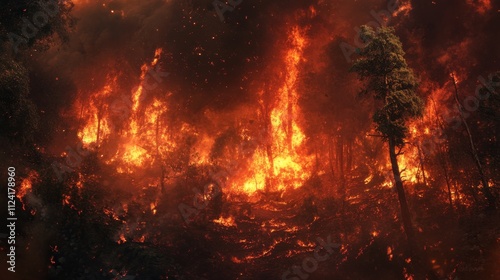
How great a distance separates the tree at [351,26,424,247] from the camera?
19672 mm

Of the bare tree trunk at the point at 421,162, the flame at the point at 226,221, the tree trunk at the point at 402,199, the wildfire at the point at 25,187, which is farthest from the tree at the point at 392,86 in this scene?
the wildfire at the point at 25,187

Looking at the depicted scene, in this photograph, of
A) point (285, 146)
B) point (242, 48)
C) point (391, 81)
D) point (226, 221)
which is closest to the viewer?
point (391, 81)

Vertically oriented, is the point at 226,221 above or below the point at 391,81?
below

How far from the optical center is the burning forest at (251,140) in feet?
65.8

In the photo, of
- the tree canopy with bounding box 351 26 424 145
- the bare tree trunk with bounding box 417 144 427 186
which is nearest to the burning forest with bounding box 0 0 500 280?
the tree canopy with bounding box 351 26 424 145

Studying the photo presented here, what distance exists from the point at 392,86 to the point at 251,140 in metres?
16.4

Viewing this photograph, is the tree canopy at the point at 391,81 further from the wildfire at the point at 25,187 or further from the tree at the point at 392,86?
the wildfire at the point at 25,187

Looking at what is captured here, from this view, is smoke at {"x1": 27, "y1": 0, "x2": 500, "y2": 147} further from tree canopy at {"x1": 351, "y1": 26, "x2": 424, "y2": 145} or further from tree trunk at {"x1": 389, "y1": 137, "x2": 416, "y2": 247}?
tree trunk at {"x1": 389, "y1": 137, "x2": 416, "y2": 247}

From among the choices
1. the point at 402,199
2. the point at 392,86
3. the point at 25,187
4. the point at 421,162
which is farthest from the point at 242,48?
the point at 25,187

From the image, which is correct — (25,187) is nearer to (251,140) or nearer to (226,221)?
(226,221)

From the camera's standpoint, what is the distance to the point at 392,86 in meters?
20.0

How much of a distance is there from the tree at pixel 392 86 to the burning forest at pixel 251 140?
9 centimetres

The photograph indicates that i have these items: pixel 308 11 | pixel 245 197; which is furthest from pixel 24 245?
pixel 308 11

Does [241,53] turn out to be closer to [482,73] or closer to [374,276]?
[482,73]
